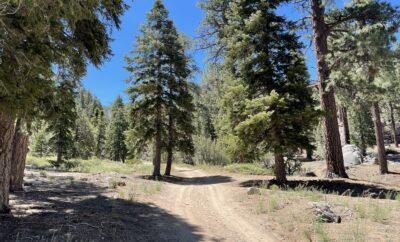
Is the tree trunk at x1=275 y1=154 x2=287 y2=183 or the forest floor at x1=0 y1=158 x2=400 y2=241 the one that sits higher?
the tree trunk at x1=275 y1=154 x2=287 y2=183

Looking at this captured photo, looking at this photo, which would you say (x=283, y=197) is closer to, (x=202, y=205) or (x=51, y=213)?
(x=202, y=205)

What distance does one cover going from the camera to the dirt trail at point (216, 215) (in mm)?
7962

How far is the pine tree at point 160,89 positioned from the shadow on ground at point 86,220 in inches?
395

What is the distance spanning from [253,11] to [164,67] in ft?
28.4

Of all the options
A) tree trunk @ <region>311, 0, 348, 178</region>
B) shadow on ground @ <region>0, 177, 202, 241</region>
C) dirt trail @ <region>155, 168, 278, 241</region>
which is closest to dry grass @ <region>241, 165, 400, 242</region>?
dirt trail @ <region>155, 168, 278, 241</region>

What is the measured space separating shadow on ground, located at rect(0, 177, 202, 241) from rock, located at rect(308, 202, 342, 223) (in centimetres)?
302

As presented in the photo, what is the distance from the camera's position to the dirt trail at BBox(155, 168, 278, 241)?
26.1ft

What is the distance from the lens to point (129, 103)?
21531mm

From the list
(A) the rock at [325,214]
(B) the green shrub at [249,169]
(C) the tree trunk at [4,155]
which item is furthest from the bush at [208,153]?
(C) the tree trunk at [4,155]

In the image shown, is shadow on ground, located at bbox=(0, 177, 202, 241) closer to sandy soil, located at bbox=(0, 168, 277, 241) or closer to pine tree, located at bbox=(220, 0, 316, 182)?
sandy soil, located at bbox=(0, 168, 277, 241)

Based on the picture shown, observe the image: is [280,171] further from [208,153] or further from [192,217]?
[208,153]

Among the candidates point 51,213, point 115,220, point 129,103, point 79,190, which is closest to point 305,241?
point 115,220

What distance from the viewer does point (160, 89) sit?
21.9 meters

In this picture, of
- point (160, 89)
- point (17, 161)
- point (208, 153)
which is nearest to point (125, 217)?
point (17, 161)
